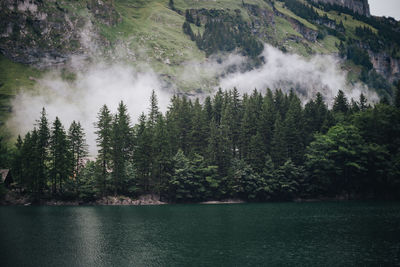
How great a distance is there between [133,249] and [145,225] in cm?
1335

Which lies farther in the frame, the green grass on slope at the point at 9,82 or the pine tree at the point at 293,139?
the green grass on slope at the point at 9,82

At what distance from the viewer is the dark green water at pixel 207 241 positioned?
26750 mm

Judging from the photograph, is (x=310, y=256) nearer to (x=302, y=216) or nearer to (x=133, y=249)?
(x=133, y=249)

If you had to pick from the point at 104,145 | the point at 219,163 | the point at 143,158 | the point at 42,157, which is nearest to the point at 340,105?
the point at 219,163

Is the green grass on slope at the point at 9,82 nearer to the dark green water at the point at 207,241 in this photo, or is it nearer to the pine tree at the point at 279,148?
the pine tree at the point at 279,148

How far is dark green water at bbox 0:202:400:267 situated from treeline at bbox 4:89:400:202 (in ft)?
112

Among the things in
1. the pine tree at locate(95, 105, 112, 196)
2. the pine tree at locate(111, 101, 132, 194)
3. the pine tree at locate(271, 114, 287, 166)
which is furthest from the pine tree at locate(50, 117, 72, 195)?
the pine tree at locate(271, 114, 287, 166)

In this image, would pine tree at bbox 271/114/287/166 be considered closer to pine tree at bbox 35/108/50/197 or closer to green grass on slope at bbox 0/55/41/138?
pine tree at bbox 35/108/50/197

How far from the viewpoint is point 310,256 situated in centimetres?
2761

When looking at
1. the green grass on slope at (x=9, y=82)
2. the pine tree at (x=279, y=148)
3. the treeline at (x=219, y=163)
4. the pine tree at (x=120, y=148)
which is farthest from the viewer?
the green grass on slope at (x=9, y=82)

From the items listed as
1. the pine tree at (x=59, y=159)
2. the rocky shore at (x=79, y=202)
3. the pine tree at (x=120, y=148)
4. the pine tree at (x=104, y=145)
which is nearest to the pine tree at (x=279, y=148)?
the rocky shore at (x=79, y=202)

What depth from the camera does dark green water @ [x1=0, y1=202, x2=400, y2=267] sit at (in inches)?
1053

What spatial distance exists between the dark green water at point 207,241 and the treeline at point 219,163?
3417 cm

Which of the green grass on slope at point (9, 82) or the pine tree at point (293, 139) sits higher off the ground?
the green grass on slope at point (9, 82)
